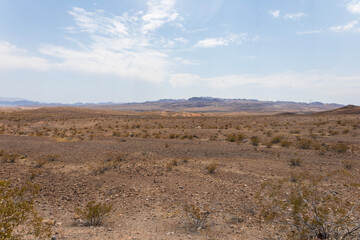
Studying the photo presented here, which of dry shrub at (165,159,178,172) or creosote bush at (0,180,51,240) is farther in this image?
dry shrub at (165,159,178,172)

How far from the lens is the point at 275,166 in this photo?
1096cm

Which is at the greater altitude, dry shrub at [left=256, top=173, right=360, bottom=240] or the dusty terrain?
dry shrub at [left=256, top=173, right=360, bottom=240]

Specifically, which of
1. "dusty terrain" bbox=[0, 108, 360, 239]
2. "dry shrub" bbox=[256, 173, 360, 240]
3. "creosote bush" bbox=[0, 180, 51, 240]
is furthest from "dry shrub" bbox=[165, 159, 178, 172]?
"creosote bush" bbox=[0, 180, 51, 240]

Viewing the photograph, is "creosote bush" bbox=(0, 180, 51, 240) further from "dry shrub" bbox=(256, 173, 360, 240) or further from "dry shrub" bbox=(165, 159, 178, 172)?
"dry shrub" bbox=(165, 159, 178, 172)

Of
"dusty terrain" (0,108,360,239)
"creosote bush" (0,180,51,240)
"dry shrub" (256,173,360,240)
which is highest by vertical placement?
"creosote bush" (0,180,51,240)

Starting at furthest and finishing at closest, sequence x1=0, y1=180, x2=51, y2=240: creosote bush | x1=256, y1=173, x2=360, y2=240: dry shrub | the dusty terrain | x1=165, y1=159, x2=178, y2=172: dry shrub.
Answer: x1=165, y1=159, x2=178, y2=172: dry shrub → the dusty terrain → x1=256, y1=173, x2=360, y2=240: dry shrub → x1=0, y1=180, x2=51, y2=240: creosote bush

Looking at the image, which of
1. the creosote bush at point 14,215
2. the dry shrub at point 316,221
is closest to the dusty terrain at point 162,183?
the dry shrub at point 316,221

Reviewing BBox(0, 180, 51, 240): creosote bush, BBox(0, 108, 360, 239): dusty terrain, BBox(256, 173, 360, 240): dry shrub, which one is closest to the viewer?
BBox(0, 180, 51, 240): creosote bush

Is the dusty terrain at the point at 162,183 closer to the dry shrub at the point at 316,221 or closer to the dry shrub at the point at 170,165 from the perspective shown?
the dry shrub at the point at 170,165

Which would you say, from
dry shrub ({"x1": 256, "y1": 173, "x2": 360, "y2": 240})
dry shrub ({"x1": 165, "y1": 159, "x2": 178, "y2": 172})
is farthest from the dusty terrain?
dry shrub ({"x1": 256, "y1": 173, "x2": 360, "y2": 240})

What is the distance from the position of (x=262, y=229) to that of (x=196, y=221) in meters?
1.74

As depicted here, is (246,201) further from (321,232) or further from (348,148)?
(348,148)

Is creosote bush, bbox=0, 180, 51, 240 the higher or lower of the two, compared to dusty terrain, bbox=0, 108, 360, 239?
higher

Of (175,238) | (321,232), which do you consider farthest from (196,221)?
(321,232)
